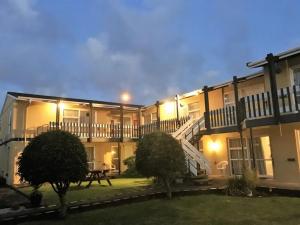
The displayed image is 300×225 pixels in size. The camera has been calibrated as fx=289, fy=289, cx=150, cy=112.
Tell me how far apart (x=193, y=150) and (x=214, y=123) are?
2107 mm

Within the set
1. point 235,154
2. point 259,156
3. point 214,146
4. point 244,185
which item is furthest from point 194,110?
point 244,185

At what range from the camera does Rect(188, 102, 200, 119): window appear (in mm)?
20219

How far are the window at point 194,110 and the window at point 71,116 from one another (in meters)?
8.87

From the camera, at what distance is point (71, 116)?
22.7m

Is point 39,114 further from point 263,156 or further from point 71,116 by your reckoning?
point 263,156

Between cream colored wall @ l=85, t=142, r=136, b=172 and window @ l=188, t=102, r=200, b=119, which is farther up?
window @ l=188, t=102, r=200, b=119

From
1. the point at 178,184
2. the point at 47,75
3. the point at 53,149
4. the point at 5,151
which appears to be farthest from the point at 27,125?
the point at 47,75

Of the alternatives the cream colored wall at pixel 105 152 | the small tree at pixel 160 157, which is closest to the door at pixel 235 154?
the small tree at pixel 160 157

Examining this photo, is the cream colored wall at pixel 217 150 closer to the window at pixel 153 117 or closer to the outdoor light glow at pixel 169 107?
the outdoor light glow at pixel 169 107

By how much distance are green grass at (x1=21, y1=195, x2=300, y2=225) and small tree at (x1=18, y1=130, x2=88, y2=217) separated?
129 centimetres

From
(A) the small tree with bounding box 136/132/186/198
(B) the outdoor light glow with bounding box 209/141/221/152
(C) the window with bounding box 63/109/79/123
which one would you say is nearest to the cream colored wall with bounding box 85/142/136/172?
(C) the window with bounding box 63/109/79/123

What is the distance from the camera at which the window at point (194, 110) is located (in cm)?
2022

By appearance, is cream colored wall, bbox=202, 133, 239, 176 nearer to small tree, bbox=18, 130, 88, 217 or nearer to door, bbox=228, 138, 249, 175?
door, bbox=228, 138, 249, 175

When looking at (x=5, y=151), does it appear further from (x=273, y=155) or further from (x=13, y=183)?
(x=273, y=155)
